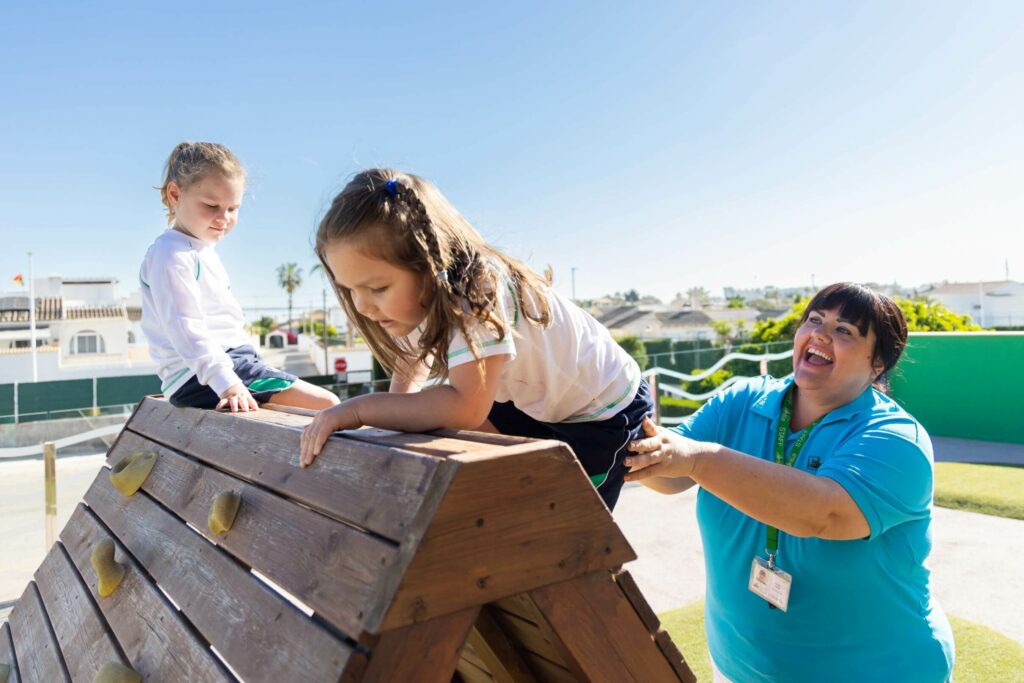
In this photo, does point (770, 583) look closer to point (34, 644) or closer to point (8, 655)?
point (34, 644)

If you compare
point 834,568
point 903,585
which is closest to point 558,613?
point 834,568

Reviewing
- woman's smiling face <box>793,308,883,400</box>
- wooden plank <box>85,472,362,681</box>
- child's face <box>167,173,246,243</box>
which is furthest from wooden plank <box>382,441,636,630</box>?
child's face <box>167,173,246,243</box>

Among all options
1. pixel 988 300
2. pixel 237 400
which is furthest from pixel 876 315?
pixel 988 300

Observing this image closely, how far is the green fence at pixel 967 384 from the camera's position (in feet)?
33.2

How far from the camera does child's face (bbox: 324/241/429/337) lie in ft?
5.20

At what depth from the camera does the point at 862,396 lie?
2.24m

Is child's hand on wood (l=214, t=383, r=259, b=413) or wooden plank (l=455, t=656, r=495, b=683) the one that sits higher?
child's hand on wood (l=214, t=383, r=259, b=413)

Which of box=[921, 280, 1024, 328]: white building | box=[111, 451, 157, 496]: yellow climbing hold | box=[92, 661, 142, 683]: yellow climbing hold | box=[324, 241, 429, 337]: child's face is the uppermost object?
box=[921, 280, 1024, 328]: white building

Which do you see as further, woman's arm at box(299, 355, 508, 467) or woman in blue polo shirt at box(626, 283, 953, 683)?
woman in blue polo shirt at box(626, 283, 953, 683)

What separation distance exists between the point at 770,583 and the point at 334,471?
4.77 feet

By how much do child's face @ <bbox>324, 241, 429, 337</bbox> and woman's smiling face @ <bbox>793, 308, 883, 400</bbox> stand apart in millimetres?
1342

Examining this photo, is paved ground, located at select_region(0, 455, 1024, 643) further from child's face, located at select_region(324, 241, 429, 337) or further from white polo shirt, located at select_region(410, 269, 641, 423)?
child's face, located at select_region(324, 241, 429, 337)

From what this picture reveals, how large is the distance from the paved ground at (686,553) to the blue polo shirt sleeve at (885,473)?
267cm

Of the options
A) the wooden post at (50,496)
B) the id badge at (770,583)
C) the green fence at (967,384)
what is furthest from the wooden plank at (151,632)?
the green fence at (967,384)
